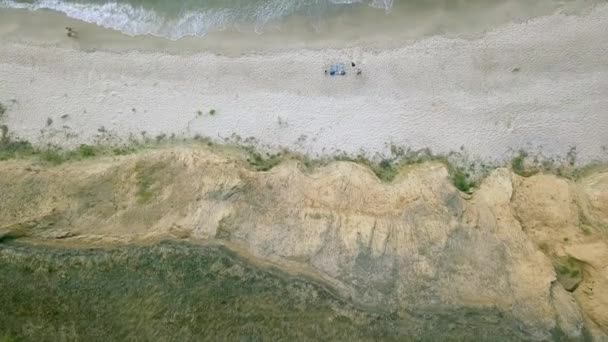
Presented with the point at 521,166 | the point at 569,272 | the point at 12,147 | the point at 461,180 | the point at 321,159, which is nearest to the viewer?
the point at 569,272

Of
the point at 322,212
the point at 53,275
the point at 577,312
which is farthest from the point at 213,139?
the point at 577,312

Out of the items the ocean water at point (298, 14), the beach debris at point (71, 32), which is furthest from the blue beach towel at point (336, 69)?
the beach debris at point (71, 32)

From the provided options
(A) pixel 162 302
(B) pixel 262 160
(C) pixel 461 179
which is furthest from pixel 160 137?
(C) pixel 461 179

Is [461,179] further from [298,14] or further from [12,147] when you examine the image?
[12,147]

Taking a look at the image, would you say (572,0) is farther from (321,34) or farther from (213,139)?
(213,139)

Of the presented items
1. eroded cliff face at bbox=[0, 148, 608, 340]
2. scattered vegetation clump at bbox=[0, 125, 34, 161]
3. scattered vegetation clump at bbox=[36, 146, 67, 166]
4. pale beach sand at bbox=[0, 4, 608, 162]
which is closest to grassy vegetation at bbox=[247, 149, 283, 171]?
pale beach sand at bbox=[0, 4, 608, 162]

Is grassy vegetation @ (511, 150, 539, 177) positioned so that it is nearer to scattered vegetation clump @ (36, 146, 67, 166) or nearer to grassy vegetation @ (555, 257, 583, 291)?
grassy vegetation @ (555, 257, 583, 291)
